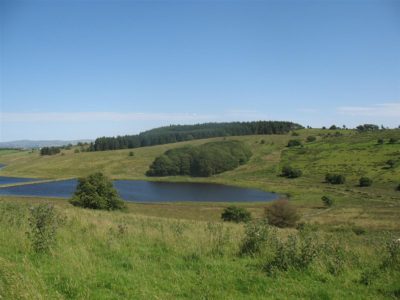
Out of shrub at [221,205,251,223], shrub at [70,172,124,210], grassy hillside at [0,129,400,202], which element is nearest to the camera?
shrub at [70,172,124,210]

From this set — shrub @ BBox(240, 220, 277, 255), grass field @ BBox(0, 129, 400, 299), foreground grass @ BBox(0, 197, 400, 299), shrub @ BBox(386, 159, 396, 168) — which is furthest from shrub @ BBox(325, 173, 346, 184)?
shrub @ BBox(240, 220, 277, 255)

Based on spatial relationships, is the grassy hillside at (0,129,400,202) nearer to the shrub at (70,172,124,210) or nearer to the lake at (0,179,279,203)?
the lake at (0,179,279,203)

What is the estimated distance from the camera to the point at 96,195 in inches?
1832

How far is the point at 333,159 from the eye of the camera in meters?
Answer: 132

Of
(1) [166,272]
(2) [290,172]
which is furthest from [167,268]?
(2) [290,172]

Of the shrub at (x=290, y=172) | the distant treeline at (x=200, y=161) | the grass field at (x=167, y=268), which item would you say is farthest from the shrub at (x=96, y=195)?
the distant treeline at (x=200, y=161)

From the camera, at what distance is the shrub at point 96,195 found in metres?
46.3

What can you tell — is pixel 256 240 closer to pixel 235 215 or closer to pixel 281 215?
pixel 281 215

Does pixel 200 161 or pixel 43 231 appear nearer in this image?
pixel 43 231

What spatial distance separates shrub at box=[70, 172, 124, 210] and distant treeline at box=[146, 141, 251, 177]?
330 feet

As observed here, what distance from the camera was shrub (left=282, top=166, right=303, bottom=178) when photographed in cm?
12475

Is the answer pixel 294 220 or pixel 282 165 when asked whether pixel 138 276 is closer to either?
pixel 294 220

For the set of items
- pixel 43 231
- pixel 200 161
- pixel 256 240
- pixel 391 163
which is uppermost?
pixel 43 231

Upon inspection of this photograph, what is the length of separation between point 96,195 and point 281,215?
21.7m
